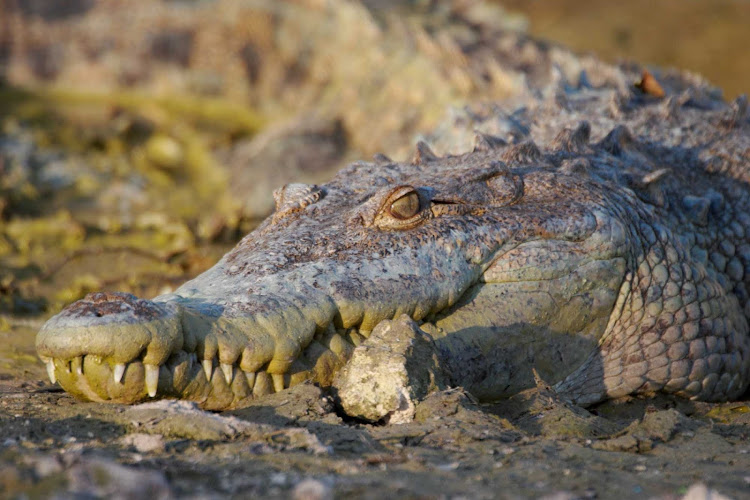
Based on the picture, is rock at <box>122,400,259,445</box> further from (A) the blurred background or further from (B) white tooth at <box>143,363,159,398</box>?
(A) the blurred background

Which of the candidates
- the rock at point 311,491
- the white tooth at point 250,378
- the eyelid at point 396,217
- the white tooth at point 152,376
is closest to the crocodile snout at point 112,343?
the white tooth at point 152,376

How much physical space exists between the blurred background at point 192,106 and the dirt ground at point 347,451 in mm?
2628

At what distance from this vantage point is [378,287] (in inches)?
117

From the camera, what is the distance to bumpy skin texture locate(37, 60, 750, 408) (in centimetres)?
260

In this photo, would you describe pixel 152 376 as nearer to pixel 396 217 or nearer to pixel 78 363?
pixel 78 363

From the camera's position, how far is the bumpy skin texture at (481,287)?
260 cm

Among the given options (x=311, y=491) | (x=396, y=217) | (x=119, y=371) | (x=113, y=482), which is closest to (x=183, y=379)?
(x=119, y=371)

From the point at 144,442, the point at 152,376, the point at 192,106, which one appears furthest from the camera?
the point at 192,106

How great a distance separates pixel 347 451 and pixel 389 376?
436mm

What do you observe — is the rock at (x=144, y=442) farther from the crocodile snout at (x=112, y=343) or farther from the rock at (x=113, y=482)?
the rock at (x=113, y=482)

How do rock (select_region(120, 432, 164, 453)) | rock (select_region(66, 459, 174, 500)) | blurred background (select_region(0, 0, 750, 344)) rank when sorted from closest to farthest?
rock (select_region(66, 459, 174, 500)), rock (select_region(120, 432, 164, 453)), blurred background (select_region(0, 0, 750, 344))

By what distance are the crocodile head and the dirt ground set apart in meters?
0.14

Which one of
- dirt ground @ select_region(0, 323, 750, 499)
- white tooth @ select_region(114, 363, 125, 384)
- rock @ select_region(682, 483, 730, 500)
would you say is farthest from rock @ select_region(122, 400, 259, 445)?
rock @ select_region(682, 483, 730, 500)

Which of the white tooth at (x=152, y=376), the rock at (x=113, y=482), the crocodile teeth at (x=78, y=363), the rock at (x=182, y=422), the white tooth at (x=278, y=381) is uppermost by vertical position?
the crocodile teeth at (x=78, y=363)
